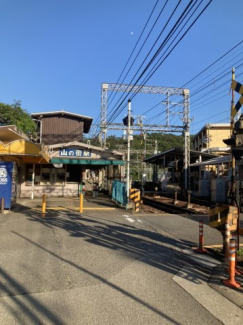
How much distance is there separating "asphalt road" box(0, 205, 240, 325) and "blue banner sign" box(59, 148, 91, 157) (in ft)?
39.3

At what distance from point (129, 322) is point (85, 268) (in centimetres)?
220

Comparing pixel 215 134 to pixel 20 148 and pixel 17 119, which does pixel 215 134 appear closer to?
pixel 17 119

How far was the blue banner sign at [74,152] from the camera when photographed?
21.6 meters

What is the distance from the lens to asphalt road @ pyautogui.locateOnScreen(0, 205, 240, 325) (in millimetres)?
3924

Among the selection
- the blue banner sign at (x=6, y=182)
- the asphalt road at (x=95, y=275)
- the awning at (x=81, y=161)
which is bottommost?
the asphalt road at (x=95, y=275)

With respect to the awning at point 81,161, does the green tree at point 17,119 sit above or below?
above

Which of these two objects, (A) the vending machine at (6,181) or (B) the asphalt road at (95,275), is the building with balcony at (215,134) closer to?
A: (A) the vending machine at (6,181)

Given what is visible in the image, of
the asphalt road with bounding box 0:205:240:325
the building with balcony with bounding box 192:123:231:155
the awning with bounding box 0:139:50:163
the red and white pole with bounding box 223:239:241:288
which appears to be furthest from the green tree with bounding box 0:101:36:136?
the building with balcony with bounding box 192:123:231:155

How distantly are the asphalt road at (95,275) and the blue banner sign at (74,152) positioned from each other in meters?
12.0

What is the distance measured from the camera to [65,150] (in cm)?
2167

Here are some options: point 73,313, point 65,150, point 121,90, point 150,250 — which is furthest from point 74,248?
point 121,90

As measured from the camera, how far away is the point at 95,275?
541 centimetres

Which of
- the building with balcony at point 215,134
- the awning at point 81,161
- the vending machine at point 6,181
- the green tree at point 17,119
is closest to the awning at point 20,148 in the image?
the vending machine at point 6,181

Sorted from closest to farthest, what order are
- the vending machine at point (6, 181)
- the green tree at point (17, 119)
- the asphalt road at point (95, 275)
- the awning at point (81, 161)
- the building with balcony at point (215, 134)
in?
the asphalt road at point (95, 275), the vending machine at point (6, 181), the awning at point (81, 161), the green tree at point (17, 119), the building with balcony at point (215, 134)
